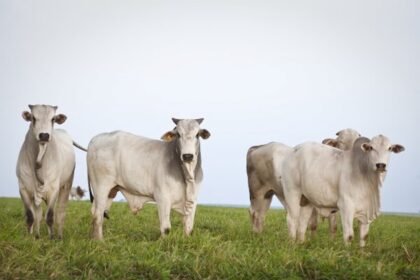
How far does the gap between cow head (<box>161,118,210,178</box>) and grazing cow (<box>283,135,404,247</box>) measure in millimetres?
2549

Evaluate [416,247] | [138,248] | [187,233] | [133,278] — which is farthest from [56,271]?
[416,247]

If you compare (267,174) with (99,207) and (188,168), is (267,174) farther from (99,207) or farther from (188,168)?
(99,207)

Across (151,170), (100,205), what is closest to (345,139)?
(151,170)

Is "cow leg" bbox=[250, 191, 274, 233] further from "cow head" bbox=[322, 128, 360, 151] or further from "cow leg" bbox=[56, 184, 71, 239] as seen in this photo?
"cow leg" bbox=[56, 184, 71, 239]

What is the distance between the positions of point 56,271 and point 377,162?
627cm

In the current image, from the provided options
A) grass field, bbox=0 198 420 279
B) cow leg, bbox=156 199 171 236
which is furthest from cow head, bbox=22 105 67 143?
cow leg, bbox=156 199 171 236

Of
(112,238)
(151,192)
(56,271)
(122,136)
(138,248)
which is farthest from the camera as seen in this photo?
(122,136)

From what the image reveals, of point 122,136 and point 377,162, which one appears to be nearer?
point 377,162

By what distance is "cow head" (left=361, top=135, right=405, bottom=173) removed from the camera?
9960 mm

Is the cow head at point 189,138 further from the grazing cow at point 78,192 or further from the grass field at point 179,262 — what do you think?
the grazing cow at point 78,192

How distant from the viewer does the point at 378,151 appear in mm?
10070

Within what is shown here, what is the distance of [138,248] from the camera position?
27.0ft

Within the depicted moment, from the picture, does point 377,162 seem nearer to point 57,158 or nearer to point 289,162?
point 289,162

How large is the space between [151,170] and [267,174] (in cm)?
373
